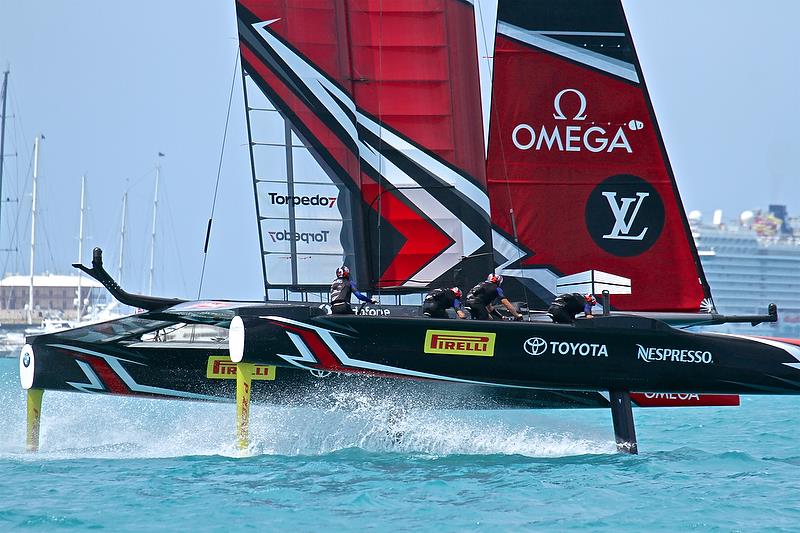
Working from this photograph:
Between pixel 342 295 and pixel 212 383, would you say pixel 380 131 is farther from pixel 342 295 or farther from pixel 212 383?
pixel 212 383

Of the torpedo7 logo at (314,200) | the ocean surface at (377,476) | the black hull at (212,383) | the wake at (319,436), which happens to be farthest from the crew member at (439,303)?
the torpedo7 logo at (314,200)

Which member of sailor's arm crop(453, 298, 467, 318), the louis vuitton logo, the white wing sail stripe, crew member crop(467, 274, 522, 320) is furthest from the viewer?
the white wing sail stripe

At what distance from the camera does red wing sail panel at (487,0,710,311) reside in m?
12.6

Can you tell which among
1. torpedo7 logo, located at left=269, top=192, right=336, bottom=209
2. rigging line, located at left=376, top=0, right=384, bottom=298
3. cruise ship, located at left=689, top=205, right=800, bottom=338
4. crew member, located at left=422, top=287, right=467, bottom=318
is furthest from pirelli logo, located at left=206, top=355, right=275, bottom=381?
cruise ship, located at left=689, top=205, right=800, bottom=338

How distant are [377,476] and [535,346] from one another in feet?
5.71

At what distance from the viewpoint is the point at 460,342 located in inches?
385

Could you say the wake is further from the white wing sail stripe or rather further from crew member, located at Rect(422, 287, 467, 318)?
the white wing sail stripe

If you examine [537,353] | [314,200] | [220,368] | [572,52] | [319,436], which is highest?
[572,52]

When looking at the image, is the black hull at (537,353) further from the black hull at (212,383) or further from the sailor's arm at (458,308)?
the black hull at (212,383)

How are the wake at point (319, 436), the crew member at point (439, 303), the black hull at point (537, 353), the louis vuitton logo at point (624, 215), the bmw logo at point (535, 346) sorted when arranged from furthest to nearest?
the louis vuitton logo at point (624, 215) → the wake at point (319, 436) → the crew member at point (439, 303) → the bmw logo at point (535, 346) → the black hull at point (537, 353)

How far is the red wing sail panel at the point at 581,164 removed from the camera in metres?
12.6

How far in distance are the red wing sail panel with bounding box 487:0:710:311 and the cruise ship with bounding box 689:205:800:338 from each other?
52.6m

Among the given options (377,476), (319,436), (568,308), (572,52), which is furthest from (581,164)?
(377,476)

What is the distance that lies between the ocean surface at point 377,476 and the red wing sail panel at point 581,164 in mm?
1789
